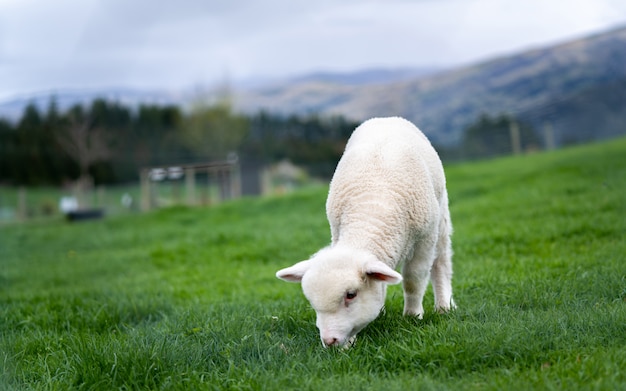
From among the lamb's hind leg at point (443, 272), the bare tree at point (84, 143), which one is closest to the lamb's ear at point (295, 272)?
the lamb's hind leg at point (443, 272)

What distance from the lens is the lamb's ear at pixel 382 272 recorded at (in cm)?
418

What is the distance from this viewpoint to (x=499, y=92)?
1652 centimetres

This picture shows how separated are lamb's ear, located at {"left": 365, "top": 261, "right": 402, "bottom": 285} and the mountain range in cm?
675

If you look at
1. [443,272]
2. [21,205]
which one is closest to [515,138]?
[443,272]

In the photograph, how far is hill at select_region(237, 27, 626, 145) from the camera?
13320mm

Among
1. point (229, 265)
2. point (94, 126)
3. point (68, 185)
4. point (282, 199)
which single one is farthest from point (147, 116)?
point (229, 265)

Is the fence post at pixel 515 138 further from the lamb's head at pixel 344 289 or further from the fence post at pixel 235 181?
the lamb's head at pixel 344 289

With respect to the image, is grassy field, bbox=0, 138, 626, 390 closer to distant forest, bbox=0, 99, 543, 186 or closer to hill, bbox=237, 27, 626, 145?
hill, bbox=237, 27, 626, 145

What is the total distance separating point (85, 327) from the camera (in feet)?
19.4

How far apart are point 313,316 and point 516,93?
12624mm

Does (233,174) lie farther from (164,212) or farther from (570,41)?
(570,41)

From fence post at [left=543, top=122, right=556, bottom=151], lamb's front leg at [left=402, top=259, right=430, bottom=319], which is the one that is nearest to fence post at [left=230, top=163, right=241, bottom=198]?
fence post at [left=543, top=122, right=556, bottom=151]

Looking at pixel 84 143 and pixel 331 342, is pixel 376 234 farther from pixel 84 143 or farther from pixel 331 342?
pixel 84 143

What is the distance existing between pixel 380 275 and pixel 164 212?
17.2 m
